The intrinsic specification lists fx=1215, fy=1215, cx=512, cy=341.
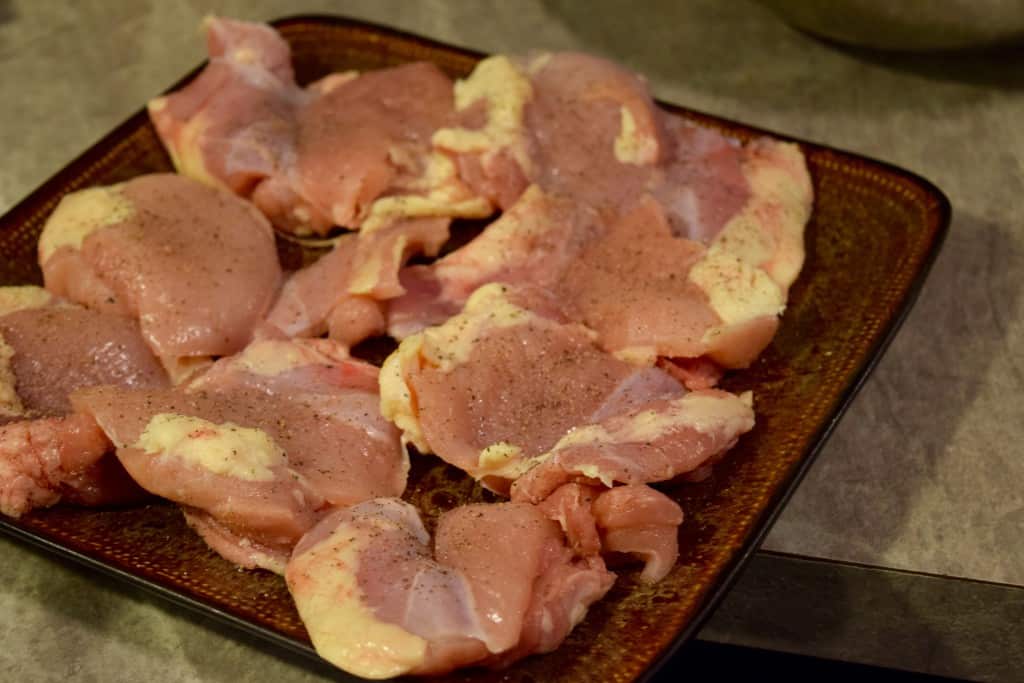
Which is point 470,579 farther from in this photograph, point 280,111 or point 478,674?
point 280,111

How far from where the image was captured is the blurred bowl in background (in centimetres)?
239

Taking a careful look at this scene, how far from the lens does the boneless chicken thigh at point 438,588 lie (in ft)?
4.85

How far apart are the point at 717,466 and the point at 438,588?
0.49 m

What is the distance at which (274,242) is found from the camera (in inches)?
87.4

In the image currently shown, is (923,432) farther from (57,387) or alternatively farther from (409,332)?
(57,387)

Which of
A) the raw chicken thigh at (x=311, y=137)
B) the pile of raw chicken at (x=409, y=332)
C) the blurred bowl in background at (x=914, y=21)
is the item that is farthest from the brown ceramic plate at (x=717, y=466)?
the blurred bowl in background at (x=914, y=21)

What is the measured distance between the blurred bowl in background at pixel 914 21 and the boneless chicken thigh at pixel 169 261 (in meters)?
1.24

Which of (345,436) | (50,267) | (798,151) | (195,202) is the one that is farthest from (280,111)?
(798,151)

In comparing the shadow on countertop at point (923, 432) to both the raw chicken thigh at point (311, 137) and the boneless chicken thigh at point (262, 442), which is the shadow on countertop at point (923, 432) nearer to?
the boneless chicken thigh at point (262, 442)

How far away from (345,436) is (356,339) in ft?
0.86

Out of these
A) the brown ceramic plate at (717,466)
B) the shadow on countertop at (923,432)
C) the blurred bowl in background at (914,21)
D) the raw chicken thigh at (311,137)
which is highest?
the blurred bowl in background at (914,21)

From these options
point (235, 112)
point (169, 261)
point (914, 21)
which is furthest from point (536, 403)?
point (914, 21)

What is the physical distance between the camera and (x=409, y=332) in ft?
6.73

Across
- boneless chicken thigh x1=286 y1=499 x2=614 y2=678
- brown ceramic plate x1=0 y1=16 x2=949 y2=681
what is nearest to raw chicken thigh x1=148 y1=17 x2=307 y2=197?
brown ceramic plate x1=0 y1=16 x2=949 y2=681
